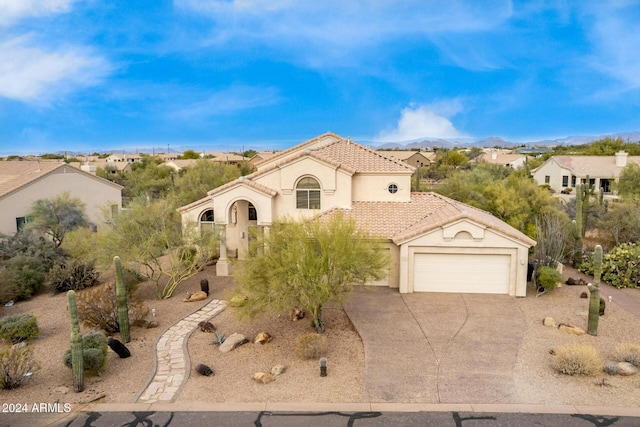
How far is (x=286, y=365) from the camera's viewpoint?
14.4 meters

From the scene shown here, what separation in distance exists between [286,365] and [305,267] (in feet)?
10.5

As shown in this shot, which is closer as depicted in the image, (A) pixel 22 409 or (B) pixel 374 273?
(A) pixel 22 409

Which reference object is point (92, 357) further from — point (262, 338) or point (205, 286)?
point (205, 286)

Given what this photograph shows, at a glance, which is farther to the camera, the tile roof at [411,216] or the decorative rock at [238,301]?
the tile roof at [411,216]

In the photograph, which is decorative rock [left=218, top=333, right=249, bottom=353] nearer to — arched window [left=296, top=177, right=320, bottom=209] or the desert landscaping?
the desert landscaping

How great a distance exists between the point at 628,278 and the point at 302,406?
781 inches

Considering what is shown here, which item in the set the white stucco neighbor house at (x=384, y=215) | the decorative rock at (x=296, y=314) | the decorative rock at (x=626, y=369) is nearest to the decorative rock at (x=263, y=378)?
the decorative rock at (x=296, y=314)

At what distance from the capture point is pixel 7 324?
54.4 feet

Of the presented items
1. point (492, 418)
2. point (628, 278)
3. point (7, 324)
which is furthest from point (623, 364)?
point (7, 324)

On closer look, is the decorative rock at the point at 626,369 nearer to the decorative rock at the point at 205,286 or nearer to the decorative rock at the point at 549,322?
the decorative rock at the point at 549,322

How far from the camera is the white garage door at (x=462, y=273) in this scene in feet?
69.5

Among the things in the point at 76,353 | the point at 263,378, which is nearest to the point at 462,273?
the point at 263,378

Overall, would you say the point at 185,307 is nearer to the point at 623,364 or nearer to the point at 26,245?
the point at 26,245

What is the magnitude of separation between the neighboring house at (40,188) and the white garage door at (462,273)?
19.0m
